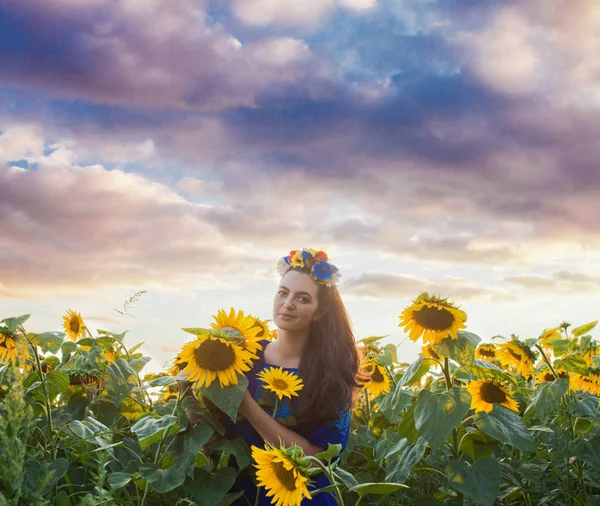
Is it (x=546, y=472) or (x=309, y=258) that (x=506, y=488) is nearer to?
(x=546, y=472)

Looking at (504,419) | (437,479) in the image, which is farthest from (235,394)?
(437,479)

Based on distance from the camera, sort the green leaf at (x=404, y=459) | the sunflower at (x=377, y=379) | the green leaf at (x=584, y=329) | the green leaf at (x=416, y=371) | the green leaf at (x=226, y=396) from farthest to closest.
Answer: the sunflower at (x=377, y=379) < the green leaf at (x=584, y=329) < the green leaf at (x=416, y=371) < the green leaf at (x=404, y=459) < the green leaf at (x=226, y=396)

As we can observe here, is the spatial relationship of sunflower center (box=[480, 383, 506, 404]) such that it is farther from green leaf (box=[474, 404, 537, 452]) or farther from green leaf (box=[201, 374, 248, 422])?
green leaf (box=[201, 374, 248, 422])

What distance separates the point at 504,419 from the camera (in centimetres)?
317

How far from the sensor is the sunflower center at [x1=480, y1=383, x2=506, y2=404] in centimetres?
332

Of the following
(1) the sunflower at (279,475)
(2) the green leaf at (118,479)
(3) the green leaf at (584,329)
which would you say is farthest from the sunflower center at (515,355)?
(2) the green leaf at (118,479)

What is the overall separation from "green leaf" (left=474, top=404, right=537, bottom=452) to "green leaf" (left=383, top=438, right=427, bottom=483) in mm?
307

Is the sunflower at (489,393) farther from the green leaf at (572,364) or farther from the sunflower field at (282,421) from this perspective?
the green leaf at (572,364)

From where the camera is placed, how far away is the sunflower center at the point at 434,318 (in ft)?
10.3

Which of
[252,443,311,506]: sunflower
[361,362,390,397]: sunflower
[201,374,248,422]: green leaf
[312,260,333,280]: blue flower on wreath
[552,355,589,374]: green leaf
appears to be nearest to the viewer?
[252,443,311,506]: sunflower

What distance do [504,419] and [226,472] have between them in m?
1.35

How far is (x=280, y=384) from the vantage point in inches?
127

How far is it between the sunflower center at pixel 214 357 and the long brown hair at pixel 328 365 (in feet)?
2.94

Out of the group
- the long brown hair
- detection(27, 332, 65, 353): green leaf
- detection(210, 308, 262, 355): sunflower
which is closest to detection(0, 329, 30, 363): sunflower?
detection(27, 332, 65, 353): green leaf
